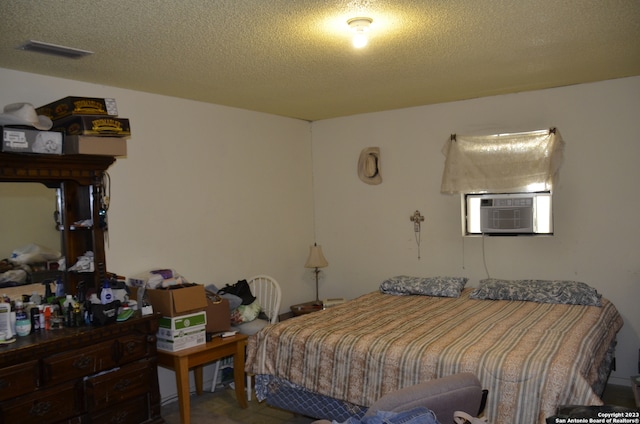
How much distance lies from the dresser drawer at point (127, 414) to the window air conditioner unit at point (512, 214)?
10.0ft

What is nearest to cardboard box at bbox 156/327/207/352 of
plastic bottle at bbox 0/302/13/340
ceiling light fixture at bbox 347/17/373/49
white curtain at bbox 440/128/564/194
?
plastic bottle at bbox 0/302/13/340

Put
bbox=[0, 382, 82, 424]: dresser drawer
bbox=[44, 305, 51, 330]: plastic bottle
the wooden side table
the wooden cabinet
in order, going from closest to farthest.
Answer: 1. bbox=[0, 382, 82, 424]: dresser drawer
2. bbox=[44, 305, 51, 330]: plastic bottle
3. the wooden cabinet
4. the wooden side table

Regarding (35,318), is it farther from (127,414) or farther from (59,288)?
(127,414)

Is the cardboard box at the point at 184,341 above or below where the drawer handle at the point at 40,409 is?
above

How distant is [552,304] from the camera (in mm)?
3891

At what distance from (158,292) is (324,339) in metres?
1.21

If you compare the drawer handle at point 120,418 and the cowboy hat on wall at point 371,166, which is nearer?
the drawer handle at point 120,418

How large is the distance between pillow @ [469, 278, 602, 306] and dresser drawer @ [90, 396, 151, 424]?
2562 mm

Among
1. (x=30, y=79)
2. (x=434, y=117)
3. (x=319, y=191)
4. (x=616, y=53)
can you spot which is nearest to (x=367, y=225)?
(x=319, y=191)

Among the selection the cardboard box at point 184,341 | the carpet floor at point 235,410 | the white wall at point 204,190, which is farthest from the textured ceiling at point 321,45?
the carpet floor at point 235,410

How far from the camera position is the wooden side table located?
11.4 feet

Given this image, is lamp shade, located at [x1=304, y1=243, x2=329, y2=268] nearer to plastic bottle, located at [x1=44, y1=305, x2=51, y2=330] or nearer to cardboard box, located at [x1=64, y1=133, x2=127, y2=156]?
cardboard box, located at [x1=64, y1=133, x2=127, y2=156]

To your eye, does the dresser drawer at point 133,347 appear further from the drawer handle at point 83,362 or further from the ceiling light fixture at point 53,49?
the ceiling light fixture at point 53,49

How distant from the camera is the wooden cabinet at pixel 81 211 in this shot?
3221 mm
